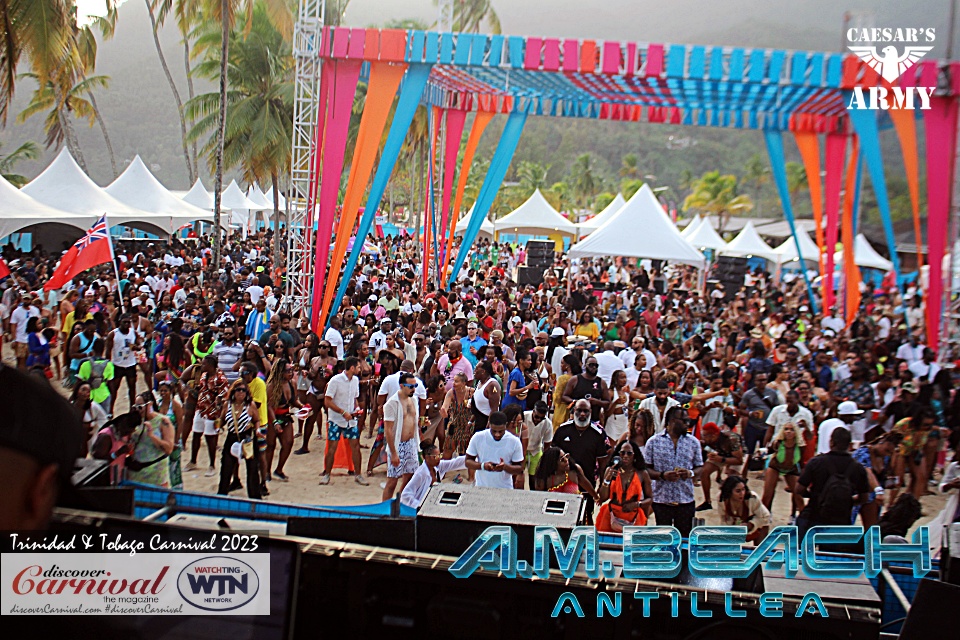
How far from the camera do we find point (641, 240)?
58.6 feet

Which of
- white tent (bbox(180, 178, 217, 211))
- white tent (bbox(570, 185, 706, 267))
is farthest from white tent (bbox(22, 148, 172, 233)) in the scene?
white tent (bbox(570, 185, 706, 267))

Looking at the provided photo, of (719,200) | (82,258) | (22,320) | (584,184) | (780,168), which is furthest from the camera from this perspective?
(584,184)

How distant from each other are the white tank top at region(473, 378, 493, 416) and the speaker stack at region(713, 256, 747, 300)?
15.7m

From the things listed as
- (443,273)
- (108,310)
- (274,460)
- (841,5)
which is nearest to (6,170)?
(443,273)

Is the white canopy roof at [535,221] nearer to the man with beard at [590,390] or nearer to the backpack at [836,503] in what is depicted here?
the man with beard at [590,390]

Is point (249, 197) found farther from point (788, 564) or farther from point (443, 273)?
point (788, 564)

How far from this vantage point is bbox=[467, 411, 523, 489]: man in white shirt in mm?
6391

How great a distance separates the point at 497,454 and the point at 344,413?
7.39 feet

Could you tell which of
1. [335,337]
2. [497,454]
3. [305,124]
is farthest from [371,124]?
[497,454]

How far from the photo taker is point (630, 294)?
18.6 meters

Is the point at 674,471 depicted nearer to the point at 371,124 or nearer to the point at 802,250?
the point at 371,124

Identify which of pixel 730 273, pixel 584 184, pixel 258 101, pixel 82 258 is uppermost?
pixel 584 184

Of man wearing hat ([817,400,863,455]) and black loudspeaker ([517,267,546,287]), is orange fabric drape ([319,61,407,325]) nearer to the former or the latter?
man wearing hat ([817,400,863,455])

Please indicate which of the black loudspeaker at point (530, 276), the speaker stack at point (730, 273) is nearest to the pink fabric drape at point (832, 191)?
the speaker stack at point (730, 273)
